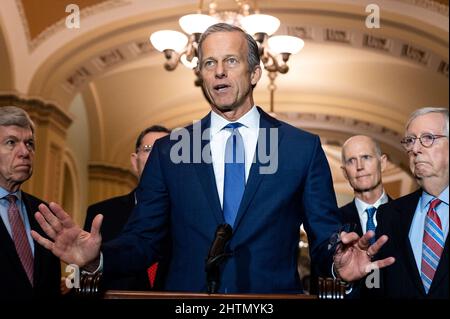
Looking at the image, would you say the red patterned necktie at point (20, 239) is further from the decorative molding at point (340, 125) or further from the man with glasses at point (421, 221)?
the decorative molding at point (340, 125)

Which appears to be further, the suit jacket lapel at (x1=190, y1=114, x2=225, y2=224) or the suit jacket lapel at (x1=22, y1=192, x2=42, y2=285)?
the suit jacket lapel at (x1=22, y1=192, x2=42, y2=285)

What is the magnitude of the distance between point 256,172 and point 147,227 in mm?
362

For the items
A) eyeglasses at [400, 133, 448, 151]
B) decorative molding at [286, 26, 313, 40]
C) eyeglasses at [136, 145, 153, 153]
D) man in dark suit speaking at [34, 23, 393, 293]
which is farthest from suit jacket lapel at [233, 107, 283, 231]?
decorative molding at [286, 26, 313, 40]

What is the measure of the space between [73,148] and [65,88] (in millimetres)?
3082

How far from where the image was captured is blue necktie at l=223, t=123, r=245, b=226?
2301 mm

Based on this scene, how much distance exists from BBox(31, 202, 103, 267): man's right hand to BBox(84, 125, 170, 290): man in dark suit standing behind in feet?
4.00

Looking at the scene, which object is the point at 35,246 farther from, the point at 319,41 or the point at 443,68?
the point at 443,68

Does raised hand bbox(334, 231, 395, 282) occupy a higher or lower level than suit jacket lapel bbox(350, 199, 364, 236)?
lower

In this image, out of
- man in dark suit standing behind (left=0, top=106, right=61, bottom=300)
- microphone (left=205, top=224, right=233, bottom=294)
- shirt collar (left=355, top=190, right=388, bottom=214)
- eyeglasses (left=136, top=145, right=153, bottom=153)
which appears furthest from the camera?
eyeglasses (left=136, top=145, right=153, bottom=153)

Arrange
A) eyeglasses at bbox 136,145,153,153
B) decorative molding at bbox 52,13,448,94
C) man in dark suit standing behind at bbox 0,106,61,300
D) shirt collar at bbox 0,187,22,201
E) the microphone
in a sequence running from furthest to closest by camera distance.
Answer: decorative molding at bbox 52,13,448,94, eyeglasses at bbox 136,145,153,153, shirt collar at bbox 0,187,22,201, man in dark suit standing behind at bbox 0,106,61,300, the microphone

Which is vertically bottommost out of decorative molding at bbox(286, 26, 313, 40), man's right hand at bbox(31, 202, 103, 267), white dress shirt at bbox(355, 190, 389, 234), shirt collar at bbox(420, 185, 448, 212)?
man's right hand at bbox(31, 202, 103, 267)

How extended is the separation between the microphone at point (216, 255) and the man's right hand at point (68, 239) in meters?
0.31

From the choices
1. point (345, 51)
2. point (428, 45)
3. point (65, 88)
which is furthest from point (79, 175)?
point (428, 45)

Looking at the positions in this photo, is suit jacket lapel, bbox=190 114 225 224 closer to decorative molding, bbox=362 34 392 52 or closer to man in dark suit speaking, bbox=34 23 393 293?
man in dark suit speaking, bbox=34 23 393 293
